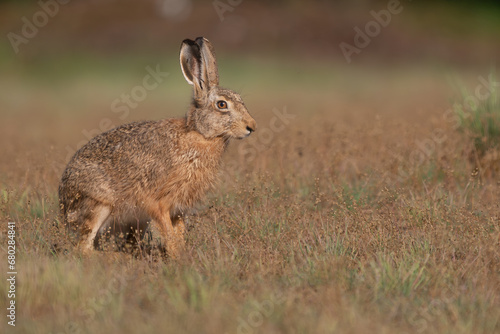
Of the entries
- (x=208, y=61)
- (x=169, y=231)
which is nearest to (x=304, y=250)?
(x=169, y=231)

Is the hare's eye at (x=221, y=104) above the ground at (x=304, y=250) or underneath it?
above

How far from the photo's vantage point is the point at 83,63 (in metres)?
25.1

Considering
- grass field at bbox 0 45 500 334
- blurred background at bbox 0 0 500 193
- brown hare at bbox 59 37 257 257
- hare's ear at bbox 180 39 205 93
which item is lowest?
grass field at bbox 0 45 500 334

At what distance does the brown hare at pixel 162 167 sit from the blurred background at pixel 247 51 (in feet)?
31.8

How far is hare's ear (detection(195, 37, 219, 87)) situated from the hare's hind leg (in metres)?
1.59

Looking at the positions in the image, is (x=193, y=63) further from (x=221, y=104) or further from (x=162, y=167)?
(x=162, y=167)

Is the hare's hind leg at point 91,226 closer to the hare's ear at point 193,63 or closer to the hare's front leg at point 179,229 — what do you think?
the hare's front leg at point 179,229

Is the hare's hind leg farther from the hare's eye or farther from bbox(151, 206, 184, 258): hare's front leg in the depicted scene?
the hare's eye

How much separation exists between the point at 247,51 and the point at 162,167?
2190cm

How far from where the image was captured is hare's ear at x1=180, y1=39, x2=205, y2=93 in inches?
231

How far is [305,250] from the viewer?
493 centimetres

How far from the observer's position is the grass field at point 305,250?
12.2 feet

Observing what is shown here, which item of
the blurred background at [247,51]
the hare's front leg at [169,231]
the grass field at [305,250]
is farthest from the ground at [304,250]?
the blurred background at [247,51]

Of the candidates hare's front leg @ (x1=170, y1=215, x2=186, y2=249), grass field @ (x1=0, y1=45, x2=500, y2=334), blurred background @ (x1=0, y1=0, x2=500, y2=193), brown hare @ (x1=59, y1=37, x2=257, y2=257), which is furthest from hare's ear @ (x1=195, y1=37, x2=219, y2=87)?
blurred background @ (x1=0, y1=0, x2=500, y2=193)
